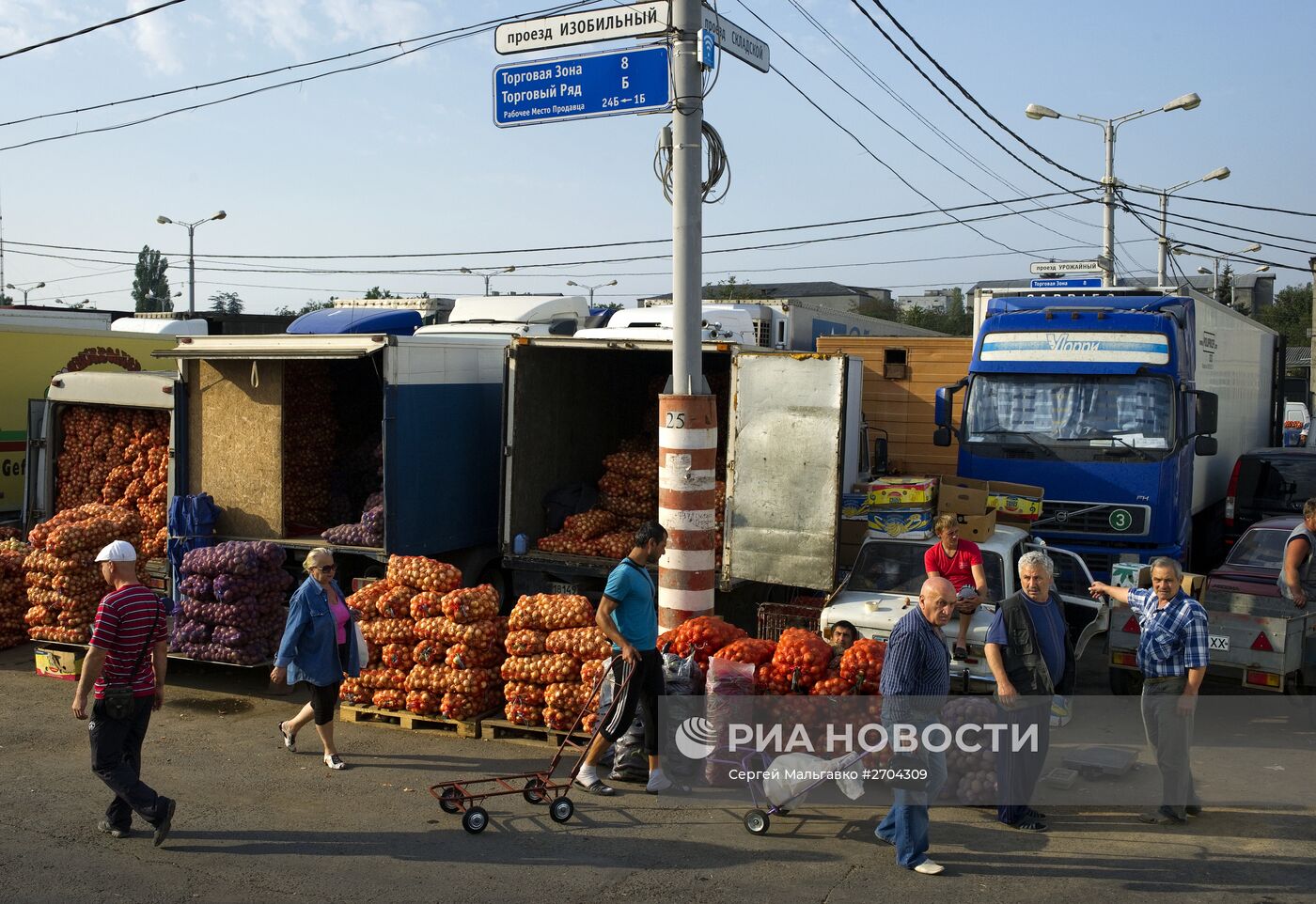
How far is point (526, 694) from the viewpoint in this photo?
8789mm

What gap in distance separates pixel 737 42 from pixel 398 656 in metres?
5.61

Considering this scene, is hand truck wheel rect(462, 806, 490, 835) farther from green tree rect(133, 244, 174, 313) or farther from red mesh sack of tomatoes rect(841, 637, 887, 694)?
green tree rect(133, 244, 174, 313)

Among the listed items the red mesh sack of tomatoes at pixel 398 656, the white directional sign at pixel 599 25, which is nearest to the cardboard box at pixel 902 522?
the red mesh sack of tomatoes at pixel 398 656

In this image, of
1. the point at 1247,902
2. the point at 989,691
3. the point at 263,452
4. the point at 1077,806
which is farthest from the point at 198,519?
the point at 1247,902

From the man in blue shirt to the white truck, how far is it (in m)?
2.22

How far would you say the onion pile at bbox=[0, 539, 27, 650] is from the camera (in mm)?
12055

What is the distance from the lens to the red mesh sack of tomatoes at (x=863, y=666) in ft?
25.1

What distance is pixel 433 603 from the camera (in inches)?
372

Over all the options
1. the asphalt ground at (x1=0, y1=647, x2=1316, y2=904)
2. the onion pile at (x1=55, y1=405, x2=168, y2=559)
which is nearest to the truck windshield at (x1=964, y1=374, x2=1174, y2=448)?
the asphalt ground at (x1=0, y1=647, x2=1316, y2=904)

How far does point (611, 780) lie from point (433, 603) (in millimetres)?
2329

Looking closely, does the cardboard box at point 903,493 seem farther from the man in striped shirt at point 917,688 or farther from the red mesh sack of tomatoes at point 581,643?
the man in striped shirt at point 917,688

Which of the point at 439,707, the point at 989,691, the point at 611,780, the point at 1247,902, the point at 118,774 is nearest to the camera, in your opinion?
the point at 1247,902

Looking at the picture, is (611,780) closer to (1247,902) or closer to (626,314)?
(1247,902)

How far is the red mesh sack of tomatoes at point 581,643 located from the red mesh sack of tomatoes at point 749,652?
2.97 feet
